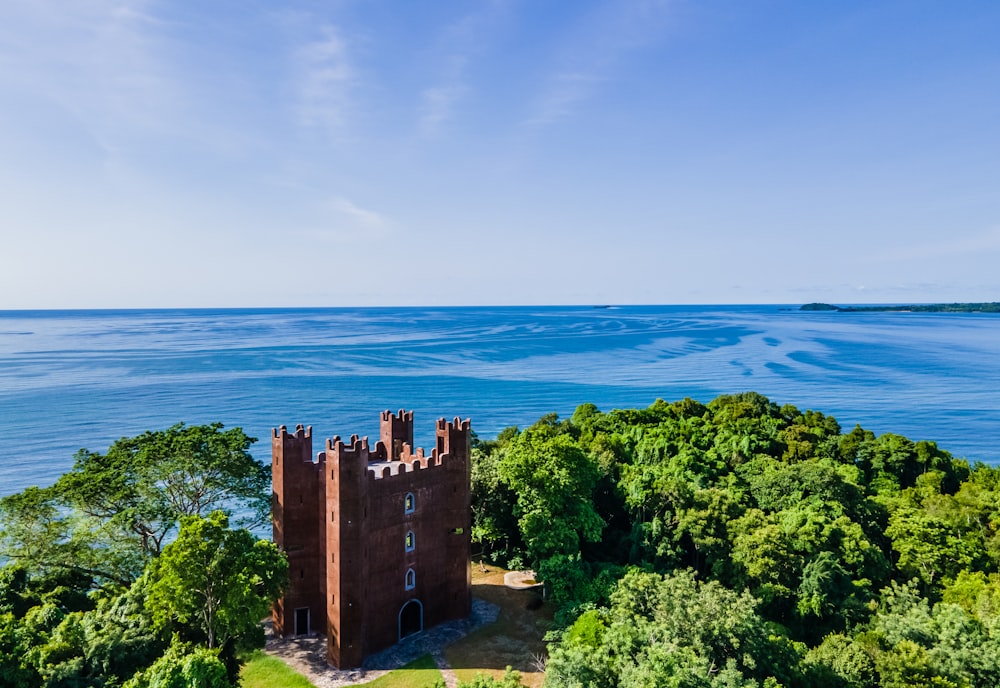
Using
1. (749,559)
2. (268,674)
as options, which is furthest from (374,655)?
(749,559)

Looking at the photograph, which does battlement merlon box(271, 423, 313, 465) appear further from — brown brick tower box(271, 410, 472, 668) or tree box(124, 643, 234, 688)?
tree box(124, 643, 234, 688)

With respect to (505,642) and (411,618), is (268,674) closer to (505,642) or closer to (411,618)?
(411,618)

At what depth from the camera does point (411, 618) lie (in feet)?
105

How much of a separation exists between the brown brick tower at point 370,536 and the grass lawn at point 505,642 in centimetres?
231

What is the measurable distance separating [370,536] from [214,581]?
698cm

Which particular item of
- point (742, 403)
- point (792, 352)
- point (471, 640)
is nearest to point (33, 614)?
point (471, 640)

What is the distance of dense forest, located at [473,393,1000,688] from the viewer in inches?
897

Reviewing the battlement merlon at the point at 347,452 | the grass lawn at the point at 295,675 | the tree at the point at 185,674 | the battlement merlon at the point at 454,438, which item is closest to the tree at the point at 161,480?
the grass lawn at the point at 295,675

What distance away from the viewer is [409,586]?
1239 inches

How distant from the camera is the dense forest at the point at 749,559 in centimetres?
2278

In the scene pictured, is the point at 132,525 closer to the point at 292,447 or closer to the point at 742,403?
the point at 292,447

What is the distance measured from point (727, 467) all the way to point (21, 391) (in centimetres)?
10660

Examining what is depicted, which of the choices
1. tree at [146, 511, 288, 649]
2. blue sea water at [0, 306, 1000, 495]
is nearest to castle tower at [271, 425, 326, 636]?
tree at [146, 511, 288, 649]

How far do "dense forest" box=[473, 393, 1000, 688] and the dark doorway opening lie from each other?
11985 millimetres
